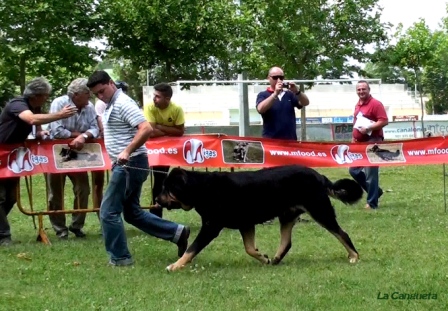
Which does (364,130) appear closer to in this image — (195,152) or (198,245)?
(195,152)

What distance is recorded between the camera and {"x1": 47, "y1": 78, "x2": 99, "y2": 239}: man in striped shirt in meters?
9.11

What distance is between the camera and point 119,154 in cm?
705

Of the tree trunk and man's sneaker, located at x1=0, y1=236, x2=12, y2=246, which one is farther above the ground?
the tree trunk

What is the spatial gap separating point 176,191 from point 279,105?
352cm

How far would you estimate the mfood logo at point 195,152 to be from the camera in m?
10.0

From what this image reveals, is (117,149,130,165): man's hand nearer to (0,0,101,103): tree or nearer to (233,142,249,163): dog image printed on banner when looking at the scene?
(233,142,249,163): dog image printed on banner

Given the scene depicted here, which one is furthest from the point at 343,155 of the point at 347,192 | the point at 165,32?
the point at 165,32

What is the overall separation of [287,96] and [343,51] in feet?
68.9

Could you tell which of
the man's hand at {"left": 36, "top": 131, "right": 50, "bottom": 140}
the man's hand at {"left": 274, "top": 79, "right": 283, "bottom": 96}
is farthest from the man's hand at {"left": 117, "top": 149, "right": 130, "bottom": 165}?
the man's hand at {"left": 274, "top": 79, "right": 283, "bottom": 96}

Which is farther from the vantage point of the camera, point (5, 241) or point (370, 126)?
point (370, 126)

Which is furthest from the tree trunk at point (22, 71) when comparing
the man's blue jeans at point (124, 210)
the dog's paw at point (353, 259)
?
the dog's paw at point (353, 259)

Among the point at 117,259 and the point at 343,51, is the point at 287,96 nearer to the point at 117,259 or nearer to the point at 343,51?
the point at 117,259

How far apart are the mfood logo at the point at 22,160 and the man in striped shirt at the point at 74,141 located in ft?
1.09

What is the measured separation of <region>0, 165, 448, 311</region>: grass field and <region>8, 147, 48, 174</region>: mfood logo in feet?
2.86
